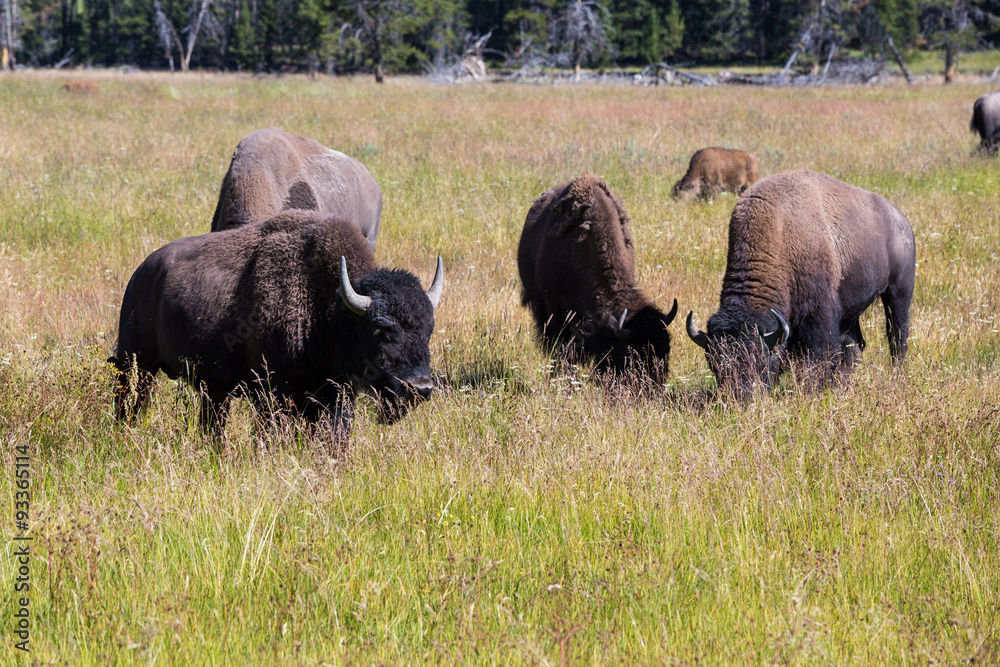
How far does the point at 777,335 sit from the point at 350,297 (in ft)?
10.1

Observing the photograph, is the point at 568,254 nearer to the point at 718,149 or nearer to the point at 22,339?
the point at 22,339

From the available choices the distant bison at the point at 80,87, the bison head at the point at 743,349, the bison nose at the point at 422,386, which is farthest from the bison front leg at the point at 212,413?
the distant bison at the point at 80,87

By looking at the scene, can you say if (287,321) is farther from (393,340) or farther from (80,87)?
(80,87)

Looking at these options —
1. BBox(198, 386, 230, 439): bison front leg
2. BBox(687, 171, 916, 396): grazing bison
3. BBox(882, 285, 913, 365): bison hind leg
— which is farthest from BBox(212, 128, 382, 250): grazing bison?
BBox(882, 285, 913, 365): bison hind leg

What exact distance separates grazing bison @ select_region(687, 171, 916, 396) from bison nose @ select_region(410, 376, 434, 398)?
6.52 feet

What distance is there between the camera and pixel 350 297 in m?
4.45

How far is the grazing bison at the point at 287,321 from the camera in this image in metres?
4.55

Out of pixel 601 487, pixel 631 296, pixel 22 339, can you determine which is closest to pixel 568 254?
pixel 631 296

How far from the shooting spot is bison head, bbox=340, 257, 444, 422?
4.46 meters

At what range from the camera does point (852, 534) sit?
3.50m

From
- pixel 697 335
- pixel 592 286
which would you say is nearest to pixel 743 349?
pixel 697 335

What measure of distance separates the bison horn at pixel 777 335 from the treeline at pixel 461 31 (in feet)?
138

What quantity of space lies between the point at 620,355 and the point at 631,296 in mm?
521

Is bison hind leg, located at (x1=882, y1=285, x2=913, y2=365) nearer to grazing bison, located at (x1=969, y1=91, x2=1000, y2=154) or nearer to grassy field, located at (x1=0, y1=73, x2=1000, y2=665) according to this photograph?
grassy field, located at (x1=0, y1=73, x2=1000, y2=665)
